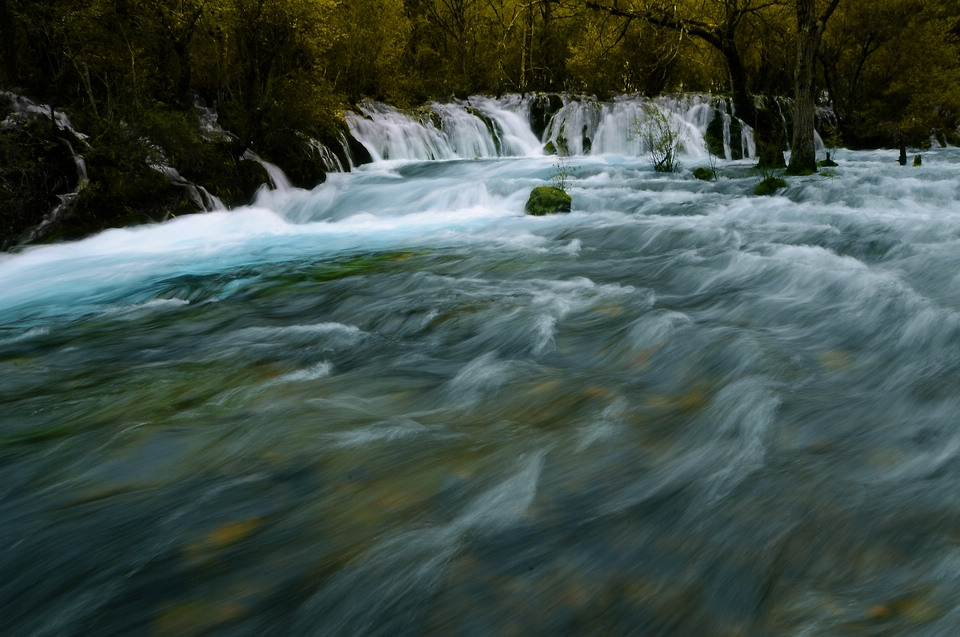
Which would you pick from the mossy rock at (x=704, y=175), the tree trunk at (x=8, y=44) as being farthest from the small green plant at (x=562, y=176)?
the tree trunk at (x=8, y=44)

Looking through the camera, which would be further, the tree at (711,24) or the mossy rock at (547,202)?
the tree at (711,24)

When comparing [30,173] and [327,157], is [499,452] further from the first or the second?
[327,157]

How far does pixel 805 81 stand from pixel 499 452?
11441 millimetres

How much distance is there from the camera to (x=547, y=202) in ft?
33.7

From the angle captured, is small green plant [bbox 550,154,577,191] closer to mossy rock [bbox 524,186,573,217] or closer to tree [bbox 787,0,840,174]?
mossy rock [bbox 524,186,573,217]

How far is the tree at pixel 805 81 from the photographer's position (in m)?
11.0

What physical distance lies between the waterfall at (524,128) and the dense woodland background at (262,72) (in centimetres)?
133

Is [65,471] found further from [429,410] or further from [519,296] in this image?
[519,296]

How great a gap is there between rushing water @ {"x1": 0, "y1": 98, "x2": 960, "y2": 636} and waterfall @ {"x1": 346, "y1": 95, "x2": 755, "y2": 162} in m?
11.7

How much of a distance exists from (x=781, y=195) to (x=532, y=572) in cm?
972

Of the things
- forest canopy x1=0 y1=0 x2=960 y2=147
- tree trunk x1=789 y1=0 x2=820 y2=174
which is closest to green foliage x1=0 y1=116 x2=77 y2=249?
forest canopy x1=0 y1=0 x2=960 y2=147

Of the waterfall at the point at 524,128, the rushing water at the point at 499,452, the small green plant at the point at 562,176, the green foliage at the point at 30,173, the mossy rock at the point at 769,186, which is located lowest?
the rushing water at the point at 499,452

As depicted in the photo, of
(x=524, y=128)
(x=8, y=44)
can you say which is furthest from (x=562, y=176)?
(x=8, y=44)

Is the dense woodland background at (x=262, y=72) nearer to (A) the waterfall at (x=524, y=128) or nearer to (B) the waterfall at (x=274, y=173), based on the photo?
(B) the waterfall at (x=274, y=173)
